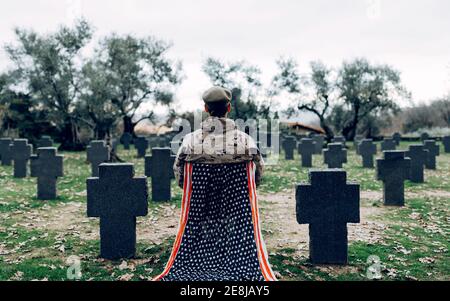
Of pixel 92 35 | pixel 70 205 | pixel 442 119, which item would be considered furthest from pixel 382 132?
pixel 70 205

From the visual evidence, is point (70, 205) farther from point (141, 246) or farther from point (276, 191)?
point (276, 191)

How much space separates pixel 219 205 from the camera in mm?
4191

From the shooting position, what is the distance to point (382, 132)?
4894cm

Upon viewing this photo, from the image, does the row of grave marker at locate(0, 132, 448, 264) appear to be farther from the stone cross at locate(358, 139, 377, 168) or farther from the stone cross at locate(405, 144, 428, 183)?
the stone cross at locate(358, 139, 377, 168)

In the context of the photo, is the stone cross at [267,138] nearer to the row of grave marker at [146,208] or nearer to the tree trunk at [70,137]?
the tree trunk at [70,137]

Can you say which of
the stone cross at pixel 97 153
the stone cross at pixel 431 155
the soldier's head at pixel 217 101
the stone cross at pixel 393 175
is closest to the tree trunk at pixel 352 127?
the stone cross at pixel 431 155

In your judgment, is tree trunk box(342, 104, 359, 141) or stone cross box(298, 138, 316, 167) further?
tree trunk box(342, 104, 359, 141)

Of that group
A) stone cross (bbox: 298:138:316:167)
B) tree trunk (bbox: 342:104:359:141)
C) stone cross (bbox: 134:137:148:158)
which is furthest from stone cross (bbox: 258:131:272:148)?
tree trunk (bbox: 342:104:359:141)

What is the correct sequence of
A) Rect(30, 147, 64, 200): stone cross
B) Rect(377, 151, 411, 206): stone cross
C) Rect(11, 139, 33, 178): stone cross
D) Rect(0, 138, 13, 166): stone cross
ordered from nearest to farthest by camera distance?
Rect(377, 151, 411, 206): stone cross → Rect(30, 147, 64, 200): stone cross → Rect(11, 139, 33, 178): stone cross → Rect(0, 138, 13, 166): stone cross

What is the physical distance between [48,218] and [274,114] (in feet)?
101

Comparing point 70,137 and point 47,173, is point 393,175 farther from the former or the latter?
point 70,137

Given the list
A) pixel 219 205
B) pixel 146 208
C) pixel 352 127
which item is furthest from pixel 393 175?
pixel 352 127

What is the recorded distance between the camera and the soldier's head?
3.97 meters

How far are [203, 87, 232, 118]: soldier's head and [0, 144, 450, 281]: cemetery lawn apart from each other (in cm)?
216
